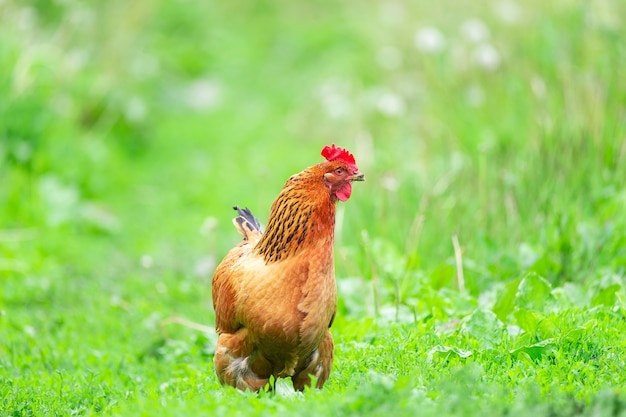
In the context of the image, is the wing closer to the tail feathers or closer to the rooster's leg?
the tail feathers

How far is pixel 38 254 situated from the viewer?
889cm

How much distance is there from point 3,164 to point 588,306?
656cm

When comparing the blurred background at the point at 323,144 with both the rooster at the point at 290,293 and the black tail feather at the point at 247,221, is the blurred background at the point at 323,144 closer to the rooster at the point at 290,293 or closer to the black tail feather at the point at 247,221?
the black tail feather at the point at 247,221

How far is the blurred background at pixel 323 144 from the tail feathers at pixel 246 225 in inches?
26.9

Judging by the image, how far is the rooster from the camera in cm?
464

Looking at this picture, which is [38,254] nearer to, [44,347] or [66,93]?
[44,347]

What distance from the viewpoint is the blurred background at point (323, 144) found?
23.3ft

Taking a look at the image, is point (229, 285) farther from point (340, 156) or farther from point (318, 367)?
point (340, 156)

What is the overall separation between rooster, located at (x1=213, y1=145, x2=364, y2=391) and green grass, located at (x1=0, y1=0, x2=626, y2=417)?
0.71ft

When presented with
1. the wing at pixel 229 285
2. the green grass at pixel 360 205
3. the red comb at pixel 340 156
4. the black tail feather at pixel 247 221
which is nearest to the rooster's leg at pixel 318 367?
the green grass at pixel 360 205

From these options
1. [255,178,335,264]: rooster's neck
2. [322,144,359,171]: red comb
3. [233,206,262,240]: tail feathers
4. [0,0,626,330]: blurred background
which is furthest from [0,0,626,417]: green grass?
[322,144,359,171]: red comb

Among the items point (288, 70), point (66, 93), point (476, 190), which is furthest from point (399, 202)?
point (288, 70)

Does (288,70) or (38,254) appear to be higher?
(288,70)

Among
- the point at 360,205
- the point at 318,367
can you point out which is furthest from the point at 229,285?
the point at 360,205
